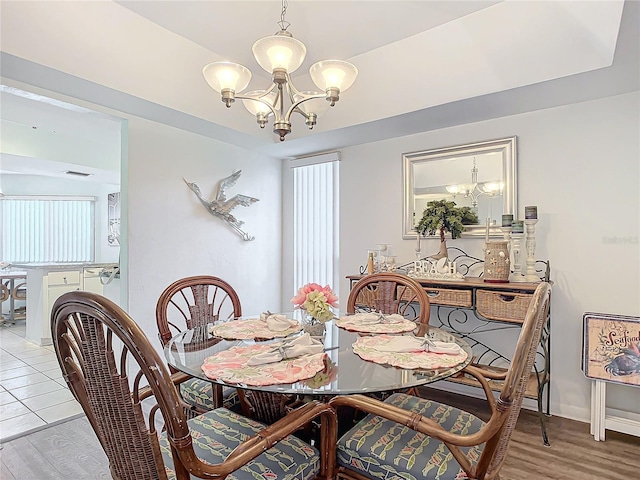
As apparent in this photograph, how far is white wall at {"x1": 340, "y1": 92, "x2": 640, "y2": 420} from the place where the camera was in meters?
2.47

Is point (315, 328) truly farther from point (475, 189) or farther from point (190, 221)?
point (190, 221)

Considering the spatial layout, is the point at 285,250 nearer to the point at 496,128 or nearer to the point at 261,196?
the point at 261,196

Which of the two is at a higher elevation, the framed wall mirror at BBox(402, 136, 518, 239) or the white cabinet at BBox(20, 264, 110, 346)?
the framed wall mirror at BBox(402, 136, 518, 239)

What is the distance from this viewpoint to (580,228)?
8.63 ft

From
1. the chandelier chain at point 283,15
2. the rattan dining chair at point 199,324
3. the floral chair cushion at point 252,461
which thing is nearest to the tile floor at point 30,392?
the rattan dining chair at point 199,324

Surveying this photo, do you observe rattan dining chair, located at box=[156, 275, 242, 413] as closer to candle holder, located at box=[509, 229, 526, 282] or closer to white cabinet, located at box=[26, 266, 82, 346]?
candle holder, located at box=[509, 229, 526, 282]

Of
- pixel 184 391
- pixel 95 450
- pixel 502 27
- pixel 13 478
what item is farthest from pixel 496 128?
pixel 13 478

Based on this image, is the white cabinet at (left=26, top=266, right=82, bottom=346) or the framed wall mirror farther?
the white cabinet at (left=26, top=266, right=82, bottom=346)

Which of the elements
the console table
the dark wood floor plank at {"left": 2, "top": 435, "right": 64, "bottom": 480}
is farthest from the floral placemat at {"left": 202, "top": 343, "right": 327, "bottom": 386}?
the console table

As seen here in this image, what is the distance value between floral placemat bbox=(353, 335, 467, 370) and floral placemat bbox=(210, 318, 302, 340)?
409 millimetres

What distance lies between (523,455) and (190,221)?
307 cm

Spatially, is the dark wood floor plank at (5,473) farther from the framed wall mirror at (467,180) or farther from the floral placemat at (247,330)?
the framed wall mirror at (467,180)

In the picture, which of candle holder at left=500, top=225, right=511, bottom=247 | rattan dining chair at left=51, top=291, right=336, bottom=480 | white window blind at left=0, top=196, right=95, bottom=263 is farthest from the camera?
white window blind at left=0, top=196, right=95, bottom=263

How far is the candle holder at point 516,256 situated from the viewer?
102 inches
